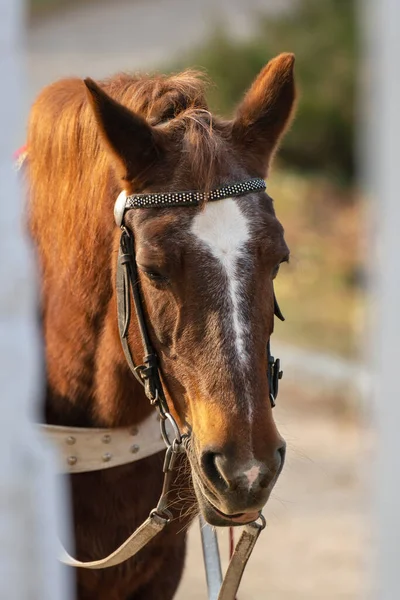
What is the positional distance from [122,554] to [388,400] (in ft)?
4.10

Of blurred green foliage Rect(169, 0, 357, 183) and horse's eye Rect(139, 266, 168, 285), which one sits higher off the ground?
horse's eye Rect(139, 266, 168, 285)

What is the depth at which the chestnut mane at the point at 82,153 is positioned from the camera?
8.27 ft

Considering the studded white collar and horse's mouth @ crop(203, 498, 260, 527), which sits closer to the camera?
horse's mouth @ crop(203, 498, 260, 527)

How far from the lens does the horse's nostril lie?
2.15 m

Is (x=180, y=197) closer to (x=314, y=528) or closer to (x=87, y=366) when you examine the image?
(x=87, y=366)

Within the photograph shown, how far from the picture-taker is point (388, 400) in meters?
1.54

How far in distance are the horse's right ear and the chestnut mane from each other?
0.24 feet

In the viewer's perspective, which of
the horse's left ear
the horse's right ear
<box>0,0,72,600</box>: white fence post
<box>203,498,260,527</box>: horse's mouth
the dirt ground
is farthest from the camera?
the dirt ground

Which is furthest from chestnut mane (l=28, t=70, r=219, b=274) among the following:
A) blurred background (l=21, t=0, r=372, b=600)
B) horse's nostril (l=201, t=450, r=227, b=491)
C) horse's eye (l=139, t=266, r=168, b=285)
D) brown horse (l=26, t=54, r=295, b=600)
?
blurred background (l=21, t=0, r=372, b=600)

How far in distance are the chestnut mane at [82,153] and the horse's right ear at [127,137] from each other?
0.07 meters

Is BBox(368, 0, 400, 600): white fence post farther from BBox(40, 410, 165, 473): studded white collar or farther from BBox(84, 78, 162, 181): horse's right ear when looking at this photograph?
BBox(40, 410, 165, 473): studded white collar

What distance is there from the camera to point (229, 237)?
7.28ft

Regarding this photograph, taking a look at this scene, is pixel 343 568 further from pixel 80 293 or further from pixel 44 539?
pixel 44 539

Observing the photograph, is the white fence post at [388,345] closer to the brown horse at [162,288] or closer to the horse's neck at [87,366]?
the brown horse at [162,288]
